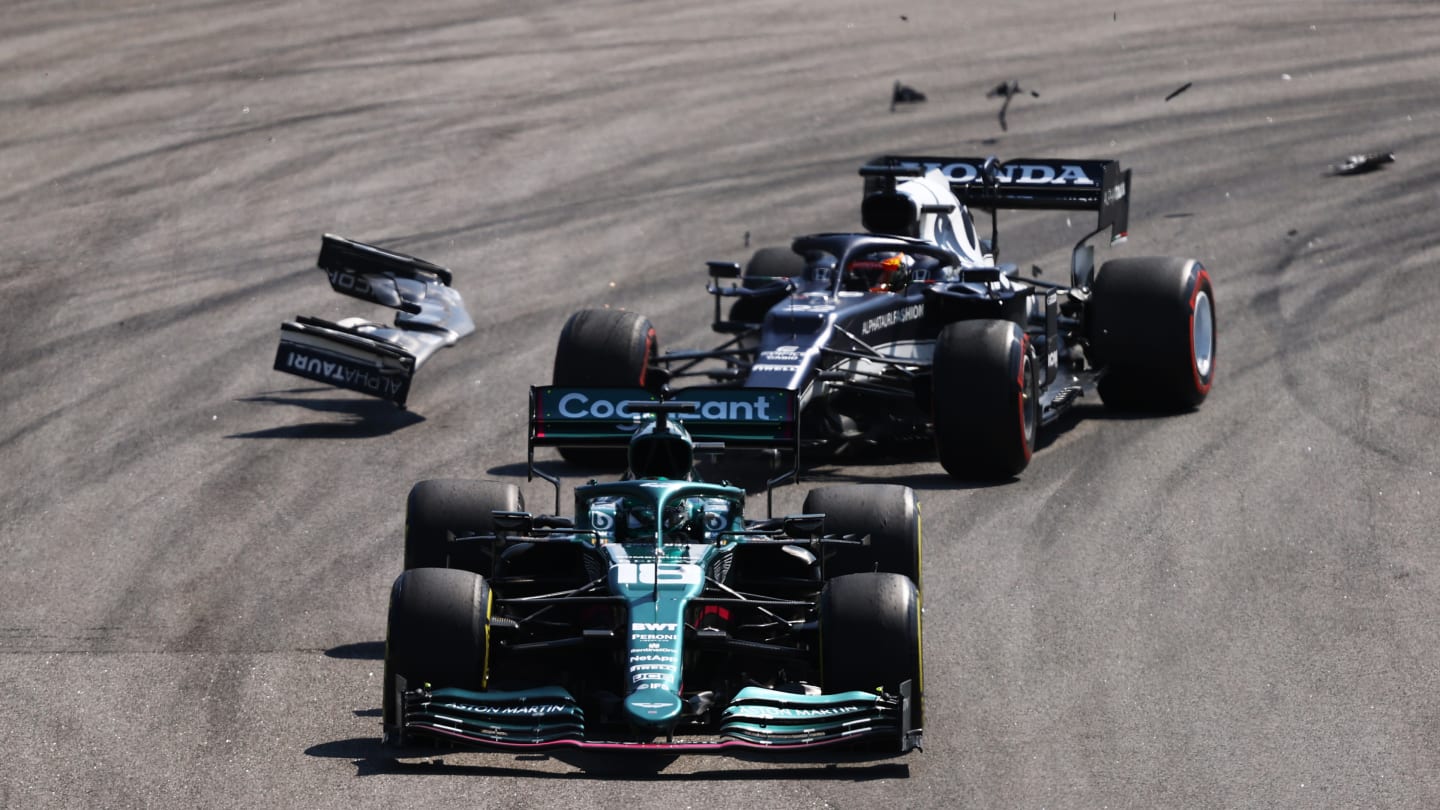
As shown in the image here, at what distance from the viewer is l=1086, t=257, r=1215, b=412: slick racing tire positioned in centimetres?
1783

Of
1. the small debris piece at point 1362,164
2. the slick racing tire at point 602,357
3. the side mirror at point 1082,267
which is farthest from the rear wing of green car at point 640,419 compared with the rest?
the small debris piece at point 1362,164

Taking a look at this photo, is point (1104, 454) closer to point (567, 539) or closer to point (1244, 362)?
point (1244, 362)

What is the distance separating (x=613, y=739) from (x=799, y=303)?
24.9 ft

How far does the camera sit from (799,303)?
16844 mm

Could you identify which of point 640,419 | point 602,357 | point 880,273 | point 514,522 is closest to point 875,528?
point 640,419

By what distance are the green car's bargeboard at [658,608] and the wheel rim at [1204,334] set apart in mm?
7183

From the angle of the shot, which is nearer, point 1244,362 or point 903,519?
point 903,519

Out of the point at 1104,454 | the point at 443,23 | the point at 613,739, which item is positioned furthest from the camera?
the point at 443,23

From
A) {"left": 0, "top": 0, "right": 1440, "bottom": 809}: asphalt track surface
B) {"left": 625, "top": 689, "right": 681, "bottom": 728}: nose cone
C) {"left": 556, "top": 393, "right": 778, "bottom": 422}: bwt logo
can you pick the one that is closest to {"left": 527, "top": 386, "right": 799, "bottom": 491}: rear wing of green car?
{"left": 556, "top": 393, "right": 778, "bottom": 422}: bwt logo

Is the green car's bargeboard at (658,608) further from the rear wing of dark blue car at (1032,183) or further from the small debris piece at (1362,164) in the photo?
the small debris piece at (1362,164)

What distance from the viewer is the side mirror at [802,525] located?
11.0 meters

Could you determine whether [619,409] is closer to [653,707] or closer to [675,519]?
[675,519]

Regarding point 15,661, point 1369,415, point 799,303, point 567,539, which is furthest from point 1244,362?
point 15,661

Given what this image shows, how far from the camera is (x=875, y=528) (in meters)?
11.4
